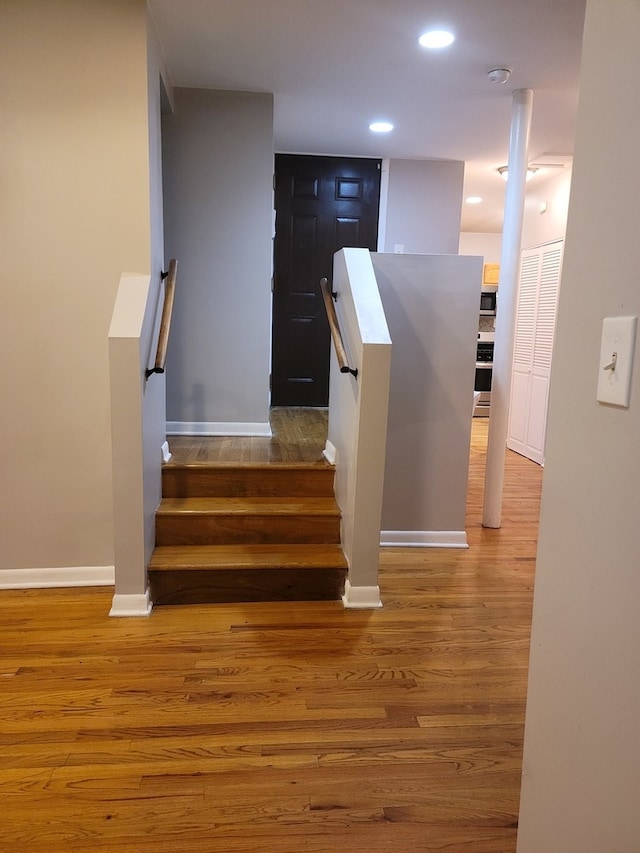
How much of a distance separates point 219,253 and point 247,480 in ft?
5.08

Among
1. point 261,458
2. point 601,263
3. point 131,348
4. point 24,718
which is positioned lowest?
point 24,718

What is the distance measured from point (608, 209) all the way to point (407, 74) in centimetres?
298

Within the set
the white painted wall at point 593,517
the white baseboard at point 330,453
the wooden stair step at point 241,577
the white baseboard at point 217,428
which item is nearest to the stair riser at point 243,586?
the wooden stair step at point 241,577

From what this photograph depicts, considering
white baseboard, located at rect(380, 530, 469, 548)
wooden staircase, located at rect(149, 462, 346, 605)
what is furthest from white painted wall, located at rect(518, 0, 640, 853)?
white baseboard, located at rect(380, 530, 469, 548)

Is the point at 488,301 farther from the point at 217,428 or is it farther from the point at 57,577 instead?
the point at 57,577

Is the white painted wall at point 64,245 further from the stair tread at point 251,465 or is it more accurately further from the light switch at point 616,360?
the light switch at point 616,360

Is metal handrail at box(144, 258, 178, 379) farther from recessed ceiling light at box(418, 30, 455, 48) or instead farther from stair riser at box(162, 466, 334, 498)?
recessed ceiling light at box(418, 30, 455, 48)

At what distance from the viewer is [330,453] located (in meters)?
3.34

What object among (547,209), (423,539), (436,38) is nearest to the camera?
(436,38)

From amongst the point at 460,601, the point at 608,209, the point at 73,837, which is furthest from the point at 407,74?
the point at 73,837

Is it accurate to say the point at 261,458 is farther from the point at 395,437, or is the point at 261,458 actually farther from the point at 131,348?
the point at 131,348

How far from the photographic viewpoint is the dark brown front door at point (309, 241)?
5.00 meters

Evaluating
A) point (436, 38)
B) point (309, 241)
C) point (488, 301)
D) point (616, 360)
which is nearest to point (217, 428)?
point (309, 241)

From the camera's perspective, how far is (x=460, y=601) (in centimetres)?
285
